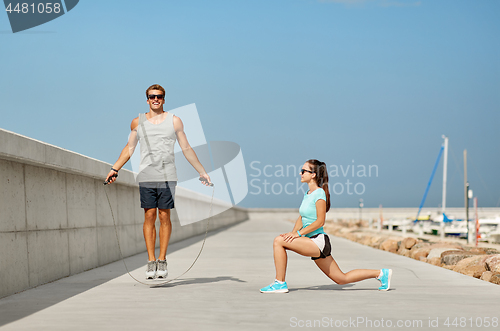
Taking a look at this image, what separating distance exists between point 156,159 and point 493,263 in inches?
184

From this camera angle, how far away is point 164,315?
473cm

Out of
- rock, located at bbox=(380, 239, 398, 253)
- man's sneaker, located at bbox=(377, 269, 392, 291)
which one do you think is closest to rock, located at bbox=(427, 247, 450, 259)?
rock, located at bbox=(380, 239, 398, 253)

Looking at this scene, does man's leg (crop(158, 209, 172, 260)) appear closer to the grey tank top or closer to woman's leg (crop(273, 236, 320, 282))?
the grey tank top

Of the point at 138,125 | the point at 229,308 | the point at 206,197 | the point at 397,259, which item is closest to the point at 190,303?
the point at 229,308

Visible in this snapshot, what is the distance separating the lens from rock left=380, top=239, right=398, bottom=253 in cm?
1356

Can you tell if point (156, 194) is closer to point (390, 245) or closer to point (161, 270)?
point (161, 270)

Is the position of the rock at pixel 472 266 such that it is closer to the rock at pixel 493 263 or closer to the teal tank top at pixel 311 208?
the rock at pixel 493 263

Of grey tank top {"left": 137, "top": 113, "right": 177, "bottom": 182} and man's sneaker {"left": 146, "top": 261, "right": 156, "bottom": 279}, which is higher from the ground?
grey tank top {"left": 137, "top": 113, "right": 177, "bottom": 182}

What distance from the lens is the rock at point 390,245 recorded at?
13.6 meters

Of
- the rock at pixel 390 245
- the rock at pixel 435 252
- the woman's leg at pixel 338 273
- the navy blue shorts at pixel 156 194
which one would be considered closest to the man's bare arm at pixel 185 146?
the navy blue shorts at pixel 156 194

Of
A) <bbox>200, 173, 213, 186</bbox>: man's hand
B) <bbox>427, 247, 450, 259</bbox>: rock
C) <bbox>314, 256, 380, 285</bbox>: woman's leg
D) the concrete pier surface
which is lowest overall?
<bbox>427, 247, 450, 259</bbox>: rock

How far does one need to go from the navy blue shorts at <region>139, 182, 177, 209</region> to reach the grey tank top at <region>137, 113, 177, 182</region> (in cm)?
7

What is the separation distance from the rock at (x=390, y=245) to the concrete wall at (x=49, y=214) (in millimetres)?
6408

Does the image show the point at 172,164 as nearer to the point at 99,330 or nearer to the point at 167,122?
the point at 167,122
